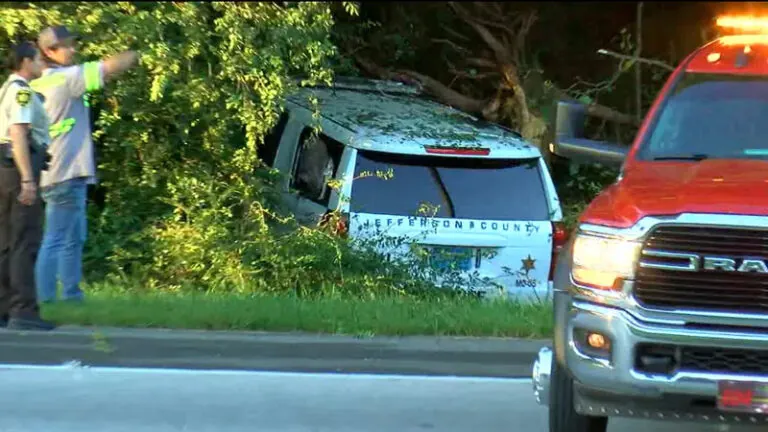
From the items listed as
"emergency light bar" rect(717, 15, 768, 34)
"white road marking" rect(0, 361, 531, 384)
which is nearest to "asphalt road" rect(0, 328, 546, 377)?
"white road marking" rect(0, 361, 531, 384)

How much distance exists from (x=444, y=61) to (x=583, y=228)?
1004 cm

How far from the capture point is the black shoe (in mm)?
7559

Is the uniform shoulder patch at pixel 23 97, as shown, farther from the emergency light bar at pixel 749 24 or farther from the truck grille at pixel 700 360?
the emergency light bar at pixel 749 24

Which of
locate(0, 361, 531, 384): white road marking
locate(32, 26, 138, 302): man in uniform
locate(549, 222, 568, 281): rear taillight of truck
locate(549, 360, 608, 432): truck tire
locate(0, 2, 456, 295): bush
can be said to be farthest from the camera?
locate(0, 2, 456, 295): bush

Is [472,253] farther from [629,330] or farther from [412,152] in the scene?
[629,330]

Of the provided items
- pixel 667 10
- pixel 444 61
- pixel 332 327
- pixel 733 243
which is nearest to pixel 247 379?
pixel 332 327

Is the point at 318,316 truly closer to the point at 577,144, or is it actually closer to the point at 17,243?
the point at 17,243

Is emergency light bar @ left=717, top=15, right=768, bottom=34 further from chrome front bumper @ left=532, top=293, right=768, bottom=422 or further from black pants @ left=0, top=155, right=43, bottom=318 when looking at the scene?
black pants @ left=0, top=155, right=43, bottom=318

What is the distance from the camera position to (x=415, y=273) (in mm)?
9266

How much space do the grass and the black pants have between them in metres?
0.28

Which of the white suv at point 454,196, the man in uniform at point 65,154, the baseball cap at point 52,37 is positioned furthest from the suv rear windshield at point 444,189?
the baseball cap at point 52,37

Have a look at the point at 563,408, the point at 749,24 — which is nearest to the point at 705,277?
the point at 563,408

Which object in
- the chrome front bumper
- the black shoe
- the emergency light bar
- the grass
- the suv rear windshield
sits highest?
the emergency light bar

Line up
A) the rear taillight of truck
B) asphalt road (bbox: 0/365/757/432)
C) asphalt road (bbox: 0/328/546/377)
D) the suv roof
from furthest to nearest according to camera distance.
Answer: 1. the suv roof
2. the rear taillight of truck
3. asphalt road (bbox: 0/328/546/377)
4. asphalt road (bbox: 0/365/757/432)
